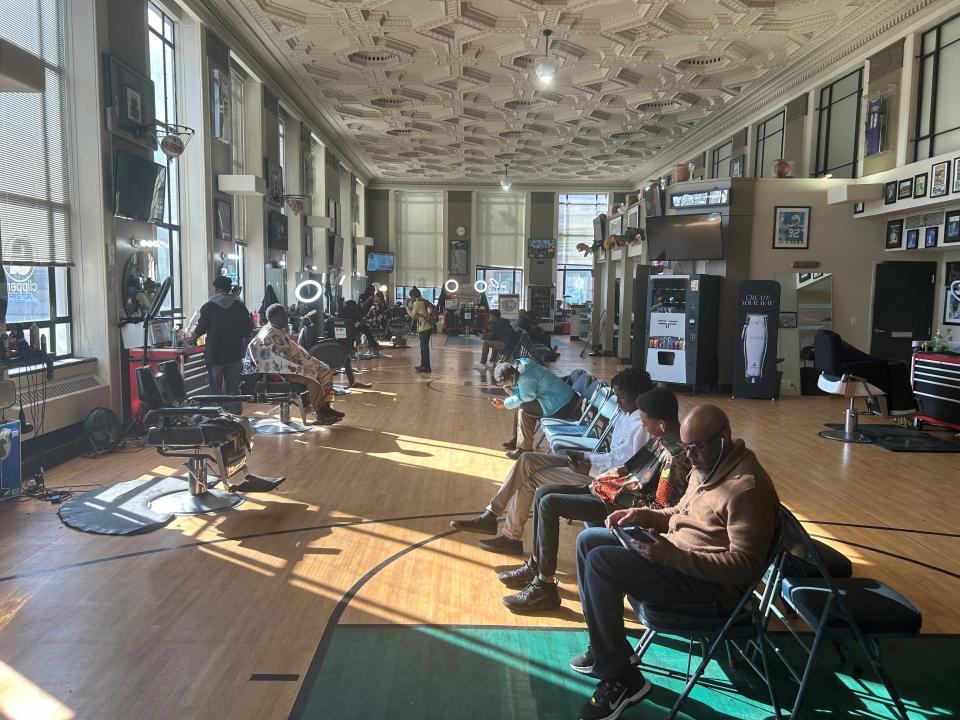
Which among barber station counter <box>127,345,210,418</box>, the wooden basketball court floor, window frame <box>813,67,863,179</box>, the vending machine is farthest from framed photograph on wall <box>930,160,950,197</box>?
barber station counter <box>127,345,210,418</box>

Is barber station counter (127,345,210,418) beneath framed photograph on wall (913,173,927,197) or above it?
beneath

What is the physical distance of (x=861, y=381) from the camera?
7.32 metres

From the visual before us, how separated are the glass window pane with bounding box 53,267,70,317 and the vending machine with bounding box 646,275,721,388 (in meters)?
7.63

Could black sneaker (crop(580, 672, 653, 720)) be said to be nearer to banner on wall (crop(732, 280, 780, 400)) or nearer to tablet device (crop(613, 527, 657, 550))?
tablet device (crop(613, 527, 657, 550))

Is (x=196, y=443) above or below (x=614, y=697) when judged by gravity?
above

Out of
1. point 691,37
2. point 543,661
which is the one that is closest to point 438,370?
point 691,37

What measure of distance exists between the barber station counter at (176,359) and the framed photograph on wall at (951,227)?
8.46 m

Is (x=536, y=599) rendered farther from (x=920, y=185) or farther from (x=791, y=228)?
(x=791, y=228)

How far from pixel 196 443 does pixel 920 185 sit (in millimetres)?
8357

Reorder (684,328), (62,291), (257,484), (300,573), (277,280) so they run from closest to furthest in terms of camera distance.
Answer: (300,573), (257,484), (62,291), (684,328), (277,280)

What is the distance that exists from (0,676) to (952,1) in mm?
10098

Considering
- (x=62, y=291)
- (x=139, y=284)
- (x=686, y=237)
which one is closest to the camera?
(x=62, y=291)

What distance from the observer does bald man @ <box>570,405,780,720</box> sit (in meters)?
2.26

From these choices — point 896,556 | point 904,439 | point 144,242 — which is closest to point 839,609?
point 896,556
